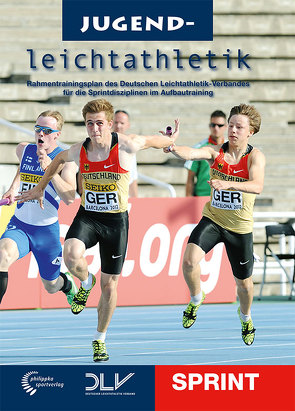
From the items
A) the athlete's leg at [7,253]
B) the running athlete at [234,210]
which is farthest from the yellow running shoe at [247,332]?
the athlete's leg at [7,253]

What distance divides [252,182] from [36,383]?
263cm

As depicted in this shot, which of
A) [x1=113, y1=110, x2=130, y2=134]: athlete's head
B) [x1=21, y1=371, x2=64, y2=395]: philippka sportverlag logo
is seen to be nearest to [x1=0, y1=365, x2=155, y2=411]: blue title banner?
[x1=21, y1=371, x2=64, y2=395]: philippka sportverlag logo

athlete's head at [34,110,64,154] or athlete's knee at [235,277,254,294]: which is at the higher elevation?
athlete's head at [34,110,64,154]

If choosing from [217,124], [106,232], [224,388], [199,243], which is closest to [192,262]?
[199,243]

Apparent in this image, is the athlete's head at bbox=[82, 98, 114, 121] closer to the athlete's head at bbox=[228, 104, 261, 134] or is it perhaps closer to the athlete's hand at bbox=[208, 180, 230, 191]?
the athlete's hand at bbox=[208, 180, 230, 191]

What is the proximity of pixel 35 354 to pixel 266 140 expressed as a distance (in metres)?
8.50

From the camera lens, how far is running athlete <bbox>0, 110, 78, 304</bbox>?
9.34 metres

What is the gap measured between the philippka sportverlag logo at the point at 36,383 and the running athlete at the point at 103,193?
1.51 m

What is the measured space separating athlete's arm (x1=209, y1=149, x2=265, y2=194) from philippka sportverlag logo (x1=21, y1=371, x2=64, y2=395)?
79.4 inches

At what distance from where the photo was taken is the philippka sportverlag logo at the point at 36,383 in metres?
7.31

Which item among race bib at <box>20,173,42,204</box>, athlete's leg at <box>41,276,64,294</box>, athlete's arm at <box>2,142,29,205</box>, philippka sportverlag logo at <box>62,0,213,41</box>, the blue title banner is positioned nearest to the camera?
the blue title banner

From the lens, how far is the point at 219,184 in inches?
332

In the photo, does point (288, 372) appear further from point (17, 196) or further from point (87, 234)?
point (17, 196)

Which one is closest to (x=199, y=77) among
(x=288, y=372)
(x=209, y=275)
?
(x=209, y=275)
